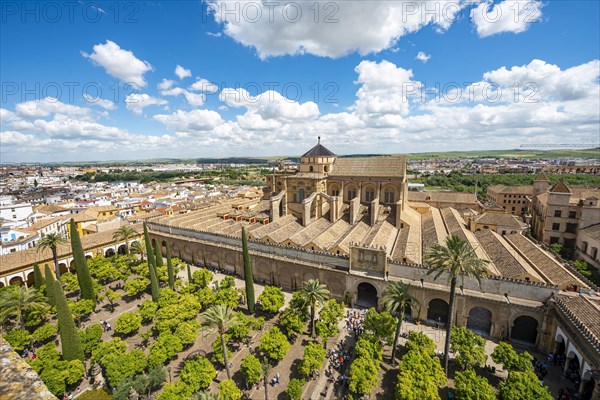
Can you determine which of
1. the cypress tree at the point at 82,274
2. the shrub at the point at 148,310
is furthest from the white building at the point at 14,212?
the shrub at the point at 148,310

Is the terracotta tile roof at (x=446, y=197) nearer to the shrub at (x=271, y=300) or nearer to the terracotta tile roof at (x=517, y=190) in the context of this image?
the terracotta tile roof at (x=517, y=190)

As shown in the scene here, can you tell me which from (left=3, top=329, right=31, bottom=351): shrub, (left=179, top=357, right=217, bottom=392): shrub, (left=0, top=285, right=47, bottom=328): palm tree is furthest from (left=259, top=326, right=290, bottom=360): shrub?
(left=0, top=285, right=47, bottom=328): palm tree

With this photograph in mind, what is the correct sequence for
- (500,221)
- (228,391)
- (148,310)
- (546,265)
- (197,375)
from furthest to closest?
1. (500,221)
2. (546,265)
3. (148,310)
4. (197,375)
5. (228,391)

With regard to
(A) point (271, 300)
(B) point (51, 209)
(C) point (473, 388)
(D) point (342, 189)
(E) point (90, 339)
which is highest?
(D) point (342, 189)

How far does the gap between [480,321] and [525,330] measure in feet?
11.1

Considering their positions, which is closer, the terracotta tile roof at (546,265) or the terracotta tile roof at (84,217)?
the terracotta tile roof at (546,265)

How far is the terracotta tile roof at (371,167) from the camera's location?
142 ft

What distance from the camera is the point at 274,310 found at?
27.9 metres

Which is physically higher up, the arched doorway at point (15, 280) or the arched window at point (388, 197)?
the arched window at point (388, 197)

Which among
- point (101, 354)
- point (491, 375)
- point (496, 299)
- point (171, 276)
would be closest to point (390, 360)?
point (491, 375)

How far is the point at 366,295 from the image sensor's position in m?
32.3

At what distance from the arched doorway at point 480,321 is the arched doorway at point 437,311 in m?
2.14

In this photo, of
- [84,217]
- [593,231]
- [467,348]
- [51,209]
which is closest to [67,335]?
[467,348]

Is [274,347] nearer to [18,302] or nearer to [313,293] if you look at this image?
[313,293]
